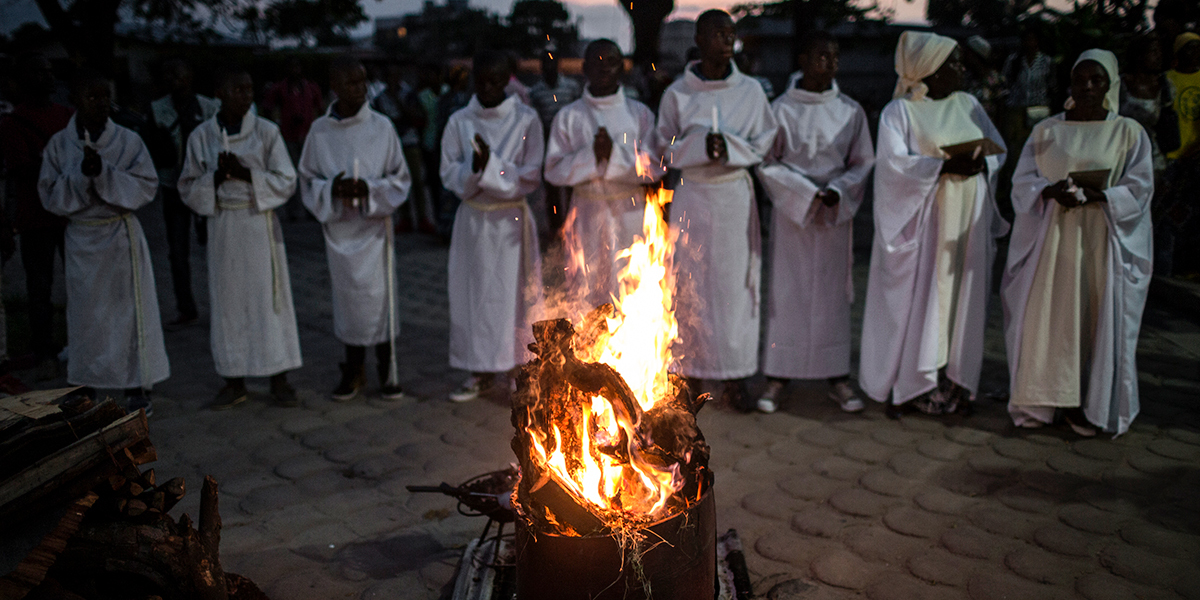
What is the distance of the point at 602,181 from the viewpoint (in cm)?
596

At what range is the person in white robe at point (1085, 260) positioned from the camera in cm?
514

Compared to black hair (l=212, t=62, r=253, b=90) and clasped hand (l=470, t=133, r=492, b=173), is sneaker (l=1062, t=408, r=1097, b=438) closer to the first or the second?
clasped hand (l=470, t=133, r=492, b=173)

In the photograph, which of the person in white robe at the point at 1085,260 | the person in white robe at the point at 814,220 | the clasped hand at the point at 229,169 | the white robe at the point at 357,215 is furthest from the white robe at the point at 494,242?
the person in white robe at the point at 1085,260

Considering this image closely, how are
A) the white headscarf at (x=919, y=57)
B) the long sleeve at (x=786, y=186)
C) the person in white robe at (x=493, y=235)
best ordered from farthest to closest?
1. the person in white robe at (x=493, y=235)
2. the long sleeve at (x=786, y=186)
3. the white headscarf at (x=919, y=57)

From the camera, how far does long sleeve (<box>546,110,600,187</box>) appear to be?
585 centimetres

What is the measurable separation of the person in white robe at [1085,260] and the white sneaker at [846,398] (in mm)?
991

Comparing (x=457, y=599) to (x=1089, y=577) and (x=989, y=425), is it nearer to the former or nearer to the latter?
(x=1089, y=577)

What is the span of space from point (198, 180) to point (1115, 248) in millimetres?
6062

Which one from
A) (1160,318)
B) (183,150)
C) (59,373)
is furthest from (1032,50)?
(59,373)

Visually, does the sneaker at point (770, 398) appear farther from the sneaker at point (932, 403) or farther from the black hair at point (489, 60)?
the black hair at point (489, 60)

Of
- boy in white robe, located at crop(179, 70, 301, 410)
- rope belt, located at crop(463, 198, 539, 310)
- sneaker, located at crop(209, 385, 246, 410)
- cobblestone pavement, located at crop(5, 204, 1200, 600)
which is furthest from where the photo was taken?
rope belt, located at crop(463, 198, 539, 310)

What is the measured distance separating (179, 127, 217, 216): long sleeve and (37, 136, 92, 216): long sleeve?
59 centimetres

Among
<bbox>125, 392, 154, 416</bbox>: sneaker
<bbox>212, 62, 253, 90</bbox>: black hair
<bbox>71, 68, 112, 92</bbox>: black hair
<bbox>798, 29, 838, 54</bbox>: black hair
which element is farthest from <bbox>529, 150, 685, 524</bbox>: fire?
<bbox>71, 68, 112, 92</bbox>: black hair

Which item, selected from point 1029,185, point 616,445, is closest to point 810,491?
point 616,445
